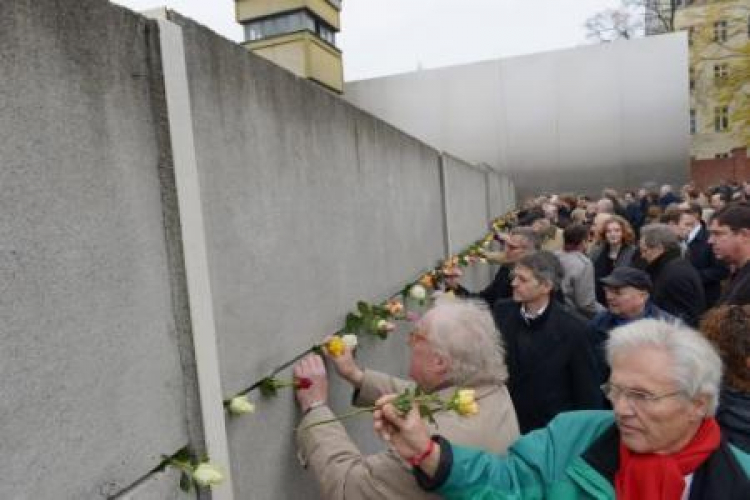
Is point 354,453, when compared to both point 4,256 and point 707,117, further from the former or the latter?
point 707,117

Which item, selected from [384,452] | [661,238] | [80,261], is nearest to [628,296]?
[661,238]

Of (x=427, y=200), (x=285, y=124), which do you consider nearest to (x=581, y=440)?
(x=285, y=124)

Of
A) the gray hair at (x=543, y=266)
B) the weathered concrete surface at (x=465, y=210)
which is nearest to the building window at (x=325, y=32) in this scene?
the weathered concrete surface at (x=465, y=210)

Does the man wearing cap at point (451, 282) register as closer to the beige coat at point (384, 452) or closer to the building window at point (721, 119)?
the beige coat at point (384, 452)

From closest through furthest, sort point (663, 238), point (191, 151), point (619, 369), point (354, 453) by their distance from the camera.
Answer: point (191, 151), point (619, 369), point (354, 453), point (663, 238)

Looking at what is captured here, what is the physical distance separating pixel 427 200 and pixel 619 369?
388cm

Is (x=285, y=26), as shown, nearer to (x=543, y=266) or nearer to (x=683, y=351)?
(x=543, y=266)

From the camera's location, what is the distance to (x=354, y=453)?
2141mm

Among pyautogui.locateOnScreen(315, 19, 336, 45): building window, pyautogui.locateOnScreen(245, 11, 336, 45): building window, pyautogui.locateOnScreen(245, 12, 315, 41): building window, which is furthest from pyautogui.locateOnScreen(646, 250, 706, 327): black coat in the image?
pyautogui.locateOnScreen(315, 19, 336, 45): building window

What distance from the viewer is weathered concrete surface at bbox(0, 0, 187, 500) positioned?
1162mm

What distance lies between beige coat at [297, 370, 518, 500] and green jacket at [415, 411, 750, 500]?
115 mm

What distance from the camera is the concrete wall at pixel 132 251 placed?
1188mm

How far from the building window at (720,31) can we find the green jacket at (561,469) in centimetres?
2889

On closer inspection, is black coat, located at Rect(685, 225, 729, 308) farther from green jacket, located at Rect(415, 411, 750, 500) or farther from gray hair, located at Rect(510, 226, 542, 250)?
green jacket, located at Rect(415, 411, 750, 500)
